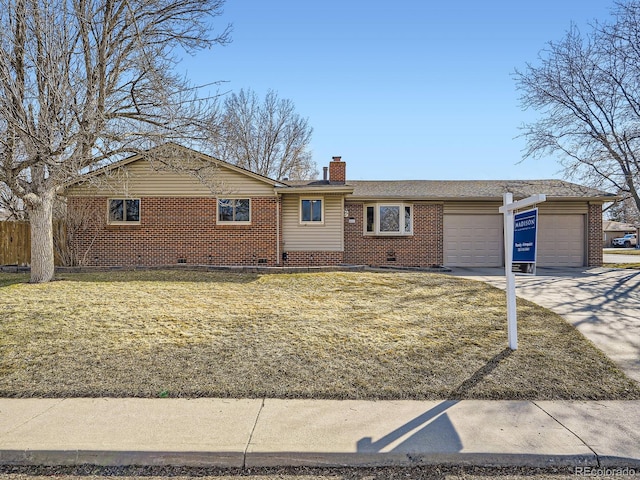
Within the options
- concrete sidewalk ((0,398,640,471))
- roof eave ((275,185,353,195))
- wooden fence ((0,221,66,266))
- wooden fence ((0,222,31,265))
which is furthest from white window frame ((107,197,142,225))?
concrete sidewalk ((0,398,640,471))

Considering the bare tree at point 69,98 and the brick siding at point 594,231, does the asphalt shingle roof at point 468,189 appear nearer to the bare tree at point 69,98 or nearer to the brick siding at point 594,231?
the brick siding at point 594,231

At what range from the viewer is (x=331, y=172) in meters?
17.1

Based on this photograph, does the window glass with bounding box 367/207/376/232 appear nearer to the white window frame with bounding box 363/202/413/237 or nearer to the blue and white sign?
the white window frame with bounding box 363/202/413/237

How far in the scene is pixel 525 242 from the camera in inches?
201

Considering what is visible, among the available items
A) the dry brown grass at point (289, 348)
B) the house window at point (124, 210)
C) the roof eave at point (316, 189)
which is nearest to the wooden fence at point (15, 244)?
the house window at point (124, 210)

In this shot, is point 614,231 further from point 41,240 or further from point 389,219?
point 41,240

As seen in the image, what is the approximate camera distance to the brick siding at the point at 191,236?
14398 mm

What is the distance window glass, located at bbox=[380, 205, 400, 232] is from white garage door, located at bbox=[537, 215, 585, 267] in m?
5.93

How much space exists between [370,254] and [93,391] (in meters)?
12.7

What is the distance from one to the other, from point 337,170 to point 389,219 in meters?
3.02

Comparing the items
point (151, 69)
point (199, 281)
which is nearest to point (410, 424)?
point (199, 281)

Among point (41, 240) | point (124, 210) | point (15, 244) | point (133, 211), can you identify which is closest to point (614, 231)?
point (133, 211)

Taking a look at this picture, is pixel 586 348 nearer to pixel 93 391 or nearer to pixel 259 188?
pixel 93 391

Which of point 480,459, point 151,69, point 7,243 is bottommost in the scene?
point 480,459
